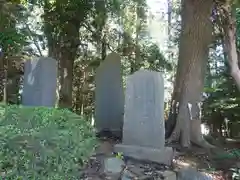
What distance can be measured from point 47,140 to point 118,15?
7.60 metres

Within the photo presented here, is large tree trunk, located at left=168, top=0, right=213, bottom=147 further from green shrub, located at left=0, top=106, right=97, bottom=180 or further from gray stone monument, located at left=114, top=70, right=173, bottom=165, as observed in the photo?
green shrub, located at left=0, top=106, right=97, bottom=180

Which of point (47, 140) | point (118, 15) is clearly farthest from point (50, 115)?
point (118, 15)

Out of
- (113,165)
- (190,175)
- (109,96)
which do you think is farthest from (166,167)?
(109,96)

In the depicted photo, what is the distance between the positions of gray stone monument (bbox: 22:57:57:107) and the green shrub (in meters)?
2.37

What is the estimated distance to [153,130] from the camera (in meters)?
5.55

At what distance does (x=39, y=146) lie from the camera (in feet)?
12.5

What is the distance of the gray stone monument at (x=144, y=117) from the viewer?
5.45 m

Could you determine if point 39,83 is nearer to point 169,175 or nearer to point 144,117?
point 144,117

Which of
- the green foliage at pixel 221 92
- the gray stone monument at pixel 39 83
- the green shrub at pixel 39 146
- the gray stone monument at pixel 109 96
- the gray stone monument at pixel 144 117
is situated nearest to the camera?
the green shrub at pixel 39 146

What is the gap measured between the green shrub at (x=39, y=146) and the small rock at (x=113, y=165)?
14.4 inches

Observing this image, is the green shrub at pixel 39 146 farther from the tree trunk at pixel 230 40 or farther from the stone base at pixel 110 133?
the tree trunk at pixel 230 40

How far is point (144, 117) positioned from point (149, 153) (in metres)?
0.62

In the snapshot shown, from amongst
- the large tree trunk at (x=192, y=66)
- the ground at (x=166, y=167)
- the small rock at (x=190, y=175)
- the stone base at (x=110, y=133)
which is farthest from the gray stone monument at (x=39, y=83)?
the small rock at (x=190, y=175)

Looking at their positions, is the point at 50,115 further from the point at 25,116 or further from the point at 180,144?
the point at 180,144
